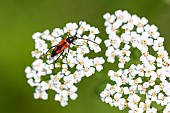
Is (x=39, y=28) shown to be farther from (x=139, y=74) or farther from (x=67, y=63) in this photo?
(x=139, y=74)

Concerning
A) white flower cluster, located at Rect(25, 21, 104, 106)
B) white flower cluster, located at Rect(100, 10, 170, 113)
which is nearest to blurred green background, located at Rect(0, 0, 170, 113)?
white flower cluster, located at Rect(25, 21, 104, 106)

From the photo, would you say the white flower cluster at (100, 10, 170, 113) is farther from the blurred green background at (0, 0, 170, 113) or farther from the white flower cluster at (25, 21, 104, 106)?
the blurred green background at (0, 0, 170, 113)

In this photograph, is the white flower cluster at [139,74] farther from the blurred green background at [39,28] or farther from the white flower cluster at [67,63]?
the blurred green background at [39,28]

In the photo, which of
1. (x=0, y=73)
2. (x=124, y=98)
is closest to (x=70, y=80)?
(x=124, y=98)

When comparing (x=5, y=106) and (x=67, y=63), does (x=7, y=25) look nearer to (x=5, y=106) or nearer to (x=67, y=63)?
(x=5, y=106)

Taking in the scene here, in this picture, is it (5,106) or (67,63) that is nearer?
(67,63)

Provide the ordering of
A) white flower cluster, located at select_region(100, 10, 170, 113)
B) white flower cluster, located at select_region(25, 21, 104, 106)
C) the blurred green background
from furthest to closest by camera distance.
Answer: the blurred green background → white flower cluster, located at select_region(25, 21, 104, 106) → white flower cluster, located at select_region(100, 10, 170, 113)

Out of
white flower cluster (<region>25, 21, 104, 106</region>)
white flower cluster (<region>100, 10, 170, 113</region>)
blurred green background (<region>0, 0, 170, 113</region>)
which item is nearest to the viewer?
white flower cluster (<region>100, 10, 170, 113</region>)

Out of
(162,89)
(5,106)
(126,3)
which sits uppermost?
(126,3)

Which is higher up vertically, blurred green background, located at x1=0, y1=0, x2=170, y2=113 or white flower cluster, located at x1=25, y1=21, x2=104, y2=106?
blurred green background, located at x1=0, y1=0, x2=170, y2=113
